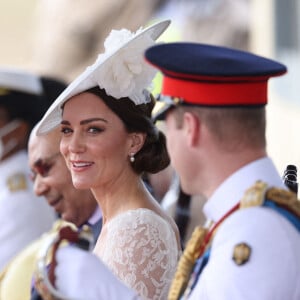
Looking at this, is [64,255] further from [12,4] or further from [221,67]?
[12,4]

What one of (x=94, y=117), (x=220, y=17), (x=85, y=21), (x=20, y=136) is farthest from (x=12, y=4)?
(x=94, y=117)

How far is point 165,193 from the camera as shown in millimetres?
5340

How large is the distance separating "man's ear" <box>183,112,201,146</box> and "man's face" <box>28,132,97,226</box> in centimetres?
143

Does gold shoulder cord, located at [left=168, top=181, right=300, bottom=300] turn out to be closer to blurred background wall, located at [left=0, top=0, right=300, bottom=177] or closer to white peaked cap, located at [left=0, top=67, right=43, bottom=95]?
A: white peaked cap, located at [left=0, top=67, right=43, bottom=95]

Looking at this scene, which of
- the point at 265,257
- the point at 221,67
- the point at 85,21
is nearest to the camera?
the point at 265,257

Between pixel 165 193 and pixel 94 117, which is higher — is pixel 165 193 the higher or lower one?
the lower one

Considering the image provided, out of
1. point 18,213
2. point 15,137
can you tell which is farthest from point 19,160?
point 18,213

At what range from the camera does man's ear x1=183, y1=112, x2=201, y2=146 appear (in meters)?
2.69

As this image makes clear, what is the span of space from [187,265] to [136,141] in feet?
2.83

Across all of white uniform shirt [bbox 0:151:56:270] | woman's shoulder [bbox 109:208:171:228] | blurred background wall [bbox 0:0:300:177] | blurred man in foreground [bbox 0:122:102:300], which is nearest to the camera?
woman's shoulder [bbox 109:208:171:228]

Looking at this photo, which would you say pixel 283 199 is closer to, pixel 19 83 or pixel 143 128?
pixel 143 128

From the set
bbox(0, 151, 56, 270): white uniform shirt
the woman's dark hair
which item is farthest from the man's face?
bbox(0, 151, 56, 270): white uniform shirt

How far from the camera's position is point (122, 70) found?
348 cm

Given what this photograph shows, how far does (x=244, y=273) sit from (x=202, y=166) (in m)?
0.28
